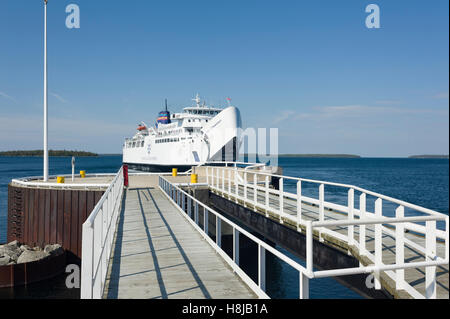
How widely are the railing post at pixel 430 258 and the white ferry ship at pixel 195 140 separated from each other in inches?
1542

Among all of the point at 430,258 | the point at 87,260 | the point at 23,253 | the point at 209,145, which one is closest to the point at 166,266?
the point at 87,260

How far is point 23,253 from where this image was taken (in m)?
15.8

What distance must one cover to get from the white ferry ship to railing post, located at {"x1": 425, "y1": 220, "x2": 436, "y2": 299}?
39155 millimetres

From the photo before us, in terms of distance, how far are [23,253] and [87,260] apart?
14020 millimetres

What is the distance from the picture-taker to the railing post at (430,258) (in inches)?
170

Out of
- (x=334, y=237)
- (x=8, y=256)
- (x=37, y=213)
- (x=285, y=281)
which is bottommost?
(x=285, y=281)

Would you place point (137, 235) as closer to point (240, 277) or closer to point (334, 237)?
point (240, 277)

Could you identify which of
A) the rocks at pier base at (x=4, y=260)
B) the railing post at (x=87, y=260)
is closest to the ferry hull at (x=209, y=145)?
the rocks at pier base at (x=4, y=260)

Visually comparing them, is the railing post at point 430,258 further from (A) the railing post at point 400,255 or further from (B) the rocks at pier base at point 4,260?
(B) the rocks at pier base at point 4,260

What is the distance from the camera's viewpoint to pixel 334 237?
7.15 meters

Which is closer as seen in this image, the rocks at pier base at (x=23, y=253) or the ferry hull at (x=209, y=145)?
the rocks at pier base at (x=23, y=253)
